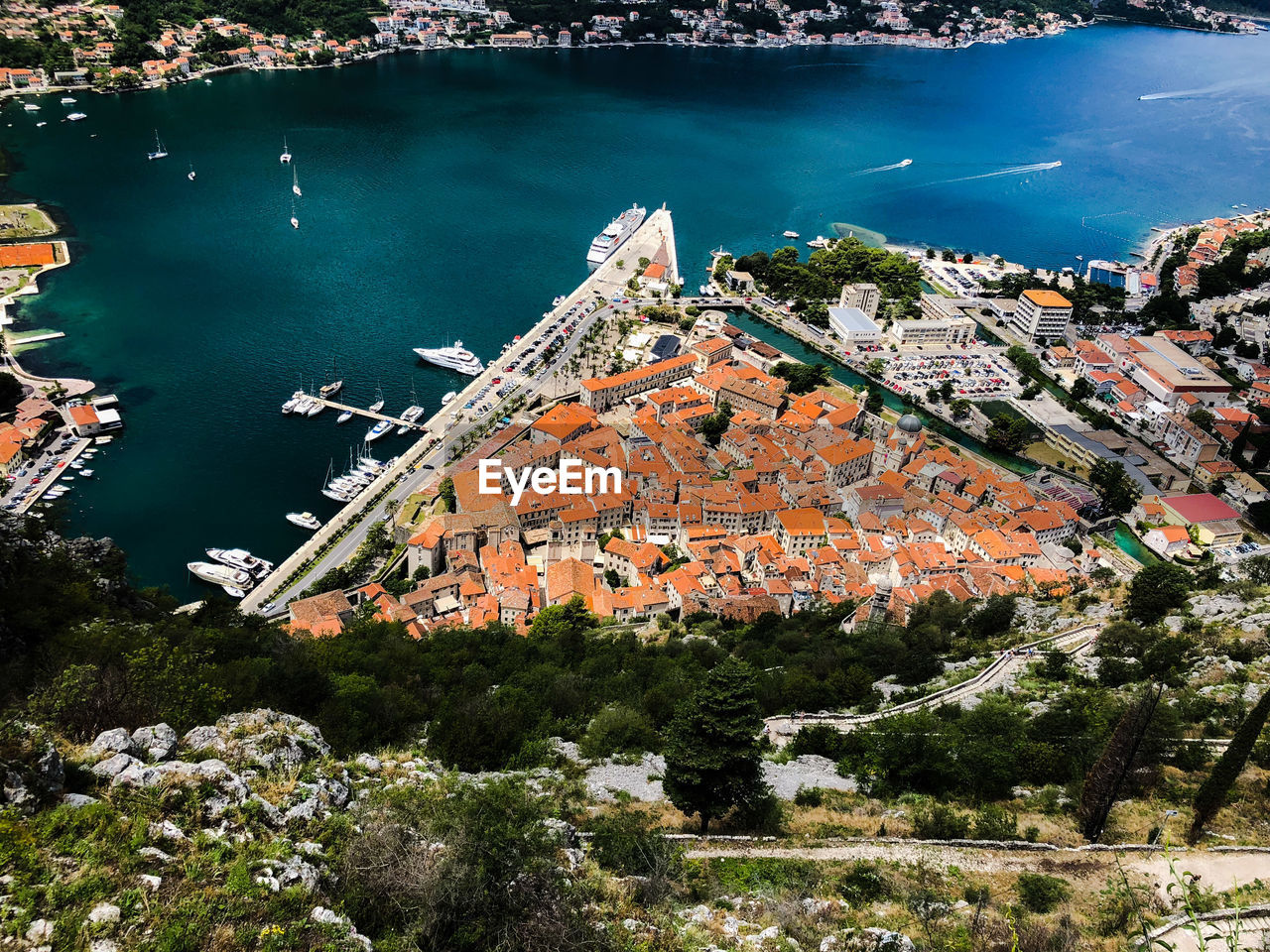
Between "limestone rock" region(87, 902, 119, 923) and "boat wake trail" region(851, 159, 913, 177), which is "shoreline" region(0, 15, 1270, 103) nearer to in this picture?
"boat wake trail" region(851, 159, 913, 177)

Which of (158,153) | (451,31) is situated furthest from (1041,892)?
(451,31)

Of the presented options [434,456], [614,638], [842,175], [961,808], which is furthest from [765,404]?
[842,175]

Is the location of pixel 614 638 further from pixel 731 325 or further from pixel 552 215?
pixel 552 215

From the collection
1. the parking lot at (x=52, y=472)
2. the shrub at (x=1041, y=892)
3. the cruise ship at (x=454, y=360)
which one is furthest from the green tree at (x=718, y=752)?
the cruise ship at (x=454, y=360)

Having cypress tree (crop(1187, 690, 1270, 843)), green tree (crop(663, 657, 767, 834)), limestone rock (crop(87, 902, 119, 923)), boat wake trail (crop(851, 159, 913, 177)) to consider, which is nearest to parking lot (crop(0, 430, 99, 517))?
green tree (crop(663, 657, 767, 834))

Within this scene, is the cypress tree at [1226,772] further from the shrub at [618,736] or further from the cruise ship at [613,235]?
the cruise ship at [613,235]
